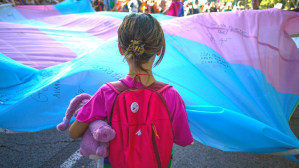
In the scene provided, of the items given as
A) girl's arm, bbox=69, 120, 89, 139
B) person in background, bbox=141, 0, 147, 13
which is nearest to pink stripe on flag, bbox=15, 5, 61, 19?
person in background, bbox=141, 0, 147, 13

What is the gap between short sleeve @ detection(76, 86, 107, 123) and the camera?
2.70 feet

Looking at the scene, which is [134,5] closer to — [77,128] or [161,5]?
[161,5]

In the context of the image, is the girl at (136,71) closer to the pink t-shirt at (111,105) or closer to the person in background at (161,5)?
the pink t-shirt at (111,105)

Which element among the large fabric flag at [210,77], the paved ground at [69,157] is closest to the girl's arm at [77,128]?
the large fabric flag at [210,77]

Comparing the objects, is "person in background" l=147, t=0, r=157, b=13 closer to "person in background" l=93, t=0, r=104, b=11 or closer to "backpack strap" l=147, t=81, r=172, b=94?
"person in background" l=93, t=0, r=104, b=11

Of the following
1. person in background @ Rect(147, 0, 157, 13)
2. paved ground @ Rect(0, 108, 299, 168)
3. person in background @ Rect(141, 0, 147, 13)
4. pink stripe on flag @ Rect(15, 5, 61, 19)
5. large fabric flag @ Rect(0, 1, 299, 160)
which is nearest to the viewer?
large fabric flag @ Rect(0, 1, 299, 160)

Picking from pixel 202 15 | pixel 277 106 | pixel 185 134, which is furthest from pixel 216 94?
pixel 202 15

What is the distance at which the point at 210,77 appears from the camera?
1.71m

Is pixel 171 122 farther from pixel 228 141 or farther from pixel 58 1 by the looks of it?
pixel 58 1

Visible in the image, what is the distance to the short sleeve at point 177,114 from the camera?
872 mm

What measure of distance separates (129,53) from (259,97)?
128cm

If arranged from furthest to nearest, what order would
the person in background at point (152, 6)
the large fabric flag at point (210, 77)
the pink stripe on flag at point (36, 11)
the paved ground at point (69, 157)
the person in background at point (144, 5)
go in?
the person in background at point (152, 6) < the person in background at point (144, 5) < the pink stripe on flag at point (36, 11) < the paved ground at point (69, 157) < the large fabric flag at point (210, 77)

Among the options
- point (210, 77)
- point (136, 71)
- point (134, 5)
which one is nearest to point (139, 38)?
point (136, 71)

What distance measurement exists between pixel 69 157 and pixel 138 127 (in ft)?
5.09
